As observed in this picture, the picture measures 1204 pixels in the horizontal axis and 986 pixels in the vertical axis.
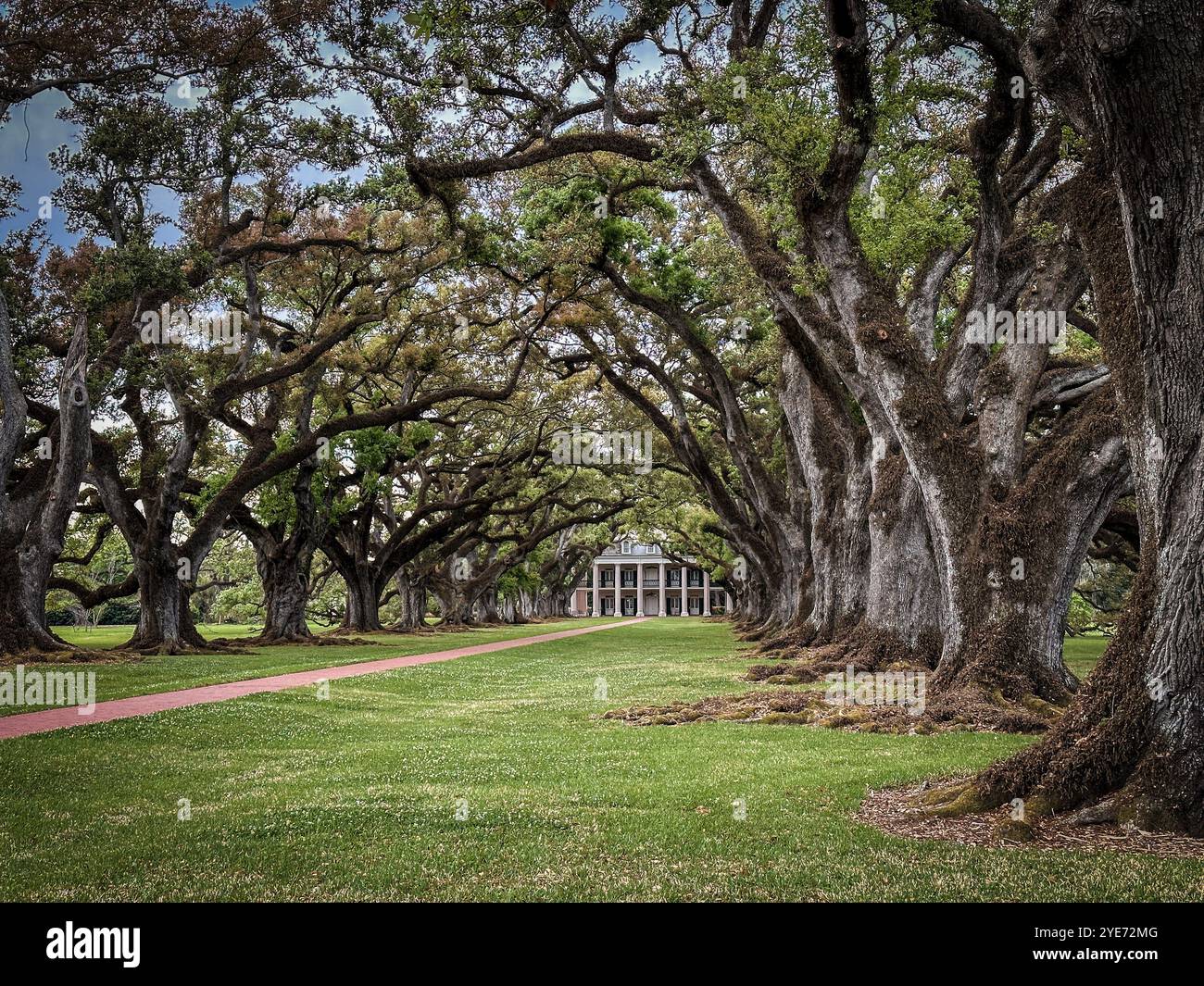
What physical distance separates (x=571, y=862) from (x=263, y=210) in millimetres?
22280

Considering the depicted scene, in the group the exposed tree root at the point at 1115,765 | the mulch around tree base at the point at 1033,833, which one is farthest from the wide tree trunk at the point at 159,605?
the exposed tree root at the point at 1115,765

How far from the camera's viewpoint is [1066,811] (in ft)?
19.6

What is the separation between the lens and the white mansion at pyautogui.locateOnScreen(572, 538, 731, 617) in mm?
115062

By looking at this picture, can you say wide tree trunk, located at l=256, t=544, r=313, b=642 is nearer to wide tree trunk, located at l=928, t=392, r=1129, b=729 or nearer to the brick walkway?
the brick walkway

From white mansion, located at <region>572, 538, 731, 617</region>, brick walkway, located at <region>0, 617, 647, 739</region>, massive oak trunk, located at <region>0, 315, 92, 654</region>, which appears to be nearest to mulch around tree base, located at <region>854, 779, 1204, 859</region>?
brick walkway, located at <region>0, 617, 647, 739</region>

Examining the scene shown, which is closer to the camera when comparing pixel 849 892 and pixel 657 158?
pixel 849 892

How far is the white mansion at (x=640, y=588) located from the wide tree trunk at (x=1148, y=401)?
4231 inches

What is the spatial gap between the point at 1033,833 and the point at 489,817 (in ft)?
12.0

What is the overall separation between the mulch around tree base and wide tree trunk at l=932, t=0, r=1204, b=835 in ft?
0.43

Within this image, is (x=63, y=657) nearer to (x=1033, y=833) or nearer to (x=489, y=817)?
(x=489, y=817)

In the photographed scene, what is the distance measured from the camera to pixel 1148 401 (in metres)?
5.89

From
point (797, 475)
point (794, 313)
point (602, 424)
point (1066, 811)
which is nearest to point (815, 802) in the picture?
point (1066, 811)
